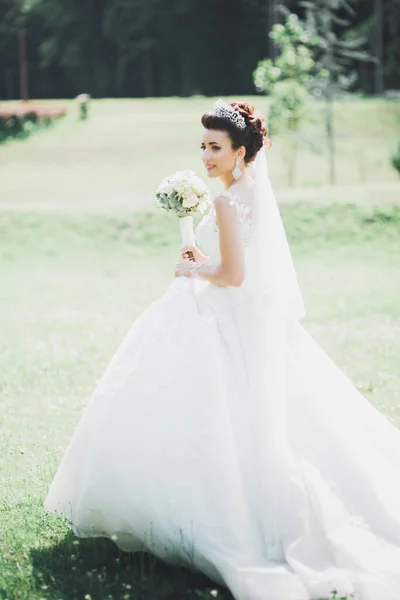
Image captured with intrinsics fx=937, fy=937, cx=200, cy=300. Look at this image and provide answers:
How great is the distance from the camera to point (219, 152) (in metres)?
4.89

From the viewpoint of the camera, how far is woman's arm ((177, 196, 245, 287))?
4742mm

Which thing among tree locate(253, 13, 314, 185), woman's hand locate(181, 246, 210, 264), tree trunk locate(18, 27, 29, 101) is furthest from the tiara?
tree trunk locate(18, 27, 29, 101)

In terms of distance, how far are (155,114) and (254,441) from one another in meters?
36.4

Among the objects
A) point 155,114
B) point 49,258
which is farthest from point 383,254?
point 155,114

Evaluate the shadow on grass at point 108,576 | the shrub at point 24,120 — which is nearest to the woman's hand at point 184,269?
the shadow on grass at point 108,576

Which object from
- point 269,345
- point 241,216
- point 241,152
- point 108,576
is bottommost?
point 108,576

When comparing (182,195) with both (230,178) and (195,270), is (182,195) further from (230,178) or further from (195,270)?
(195,270)

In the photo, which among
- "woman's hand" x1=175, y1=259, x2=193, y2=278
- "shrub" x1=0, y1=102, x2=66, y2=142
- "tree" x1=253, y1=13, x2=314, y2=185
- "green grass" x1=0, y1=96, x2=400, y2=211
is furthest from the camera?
"shrub" x1=0, y1=102, x2=66, y2=142

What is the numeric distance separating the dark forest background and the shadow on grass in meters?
58.6

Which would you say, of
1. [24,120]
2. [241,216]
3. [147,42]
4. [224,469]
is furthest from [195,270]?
[147,42]

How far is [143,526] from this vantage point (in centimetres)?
462

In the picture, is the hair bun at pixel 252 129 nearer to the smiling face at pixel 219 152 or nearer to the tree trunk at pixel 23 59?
the smiling face at pixel 219 152

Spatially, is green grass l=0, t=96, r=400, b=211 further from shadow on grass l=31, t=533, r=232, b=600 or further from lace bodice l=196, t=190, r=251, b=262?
shadow on grass l=31, t=533, r=232, b=600

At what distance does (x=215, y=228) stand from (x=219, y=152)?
40cm
